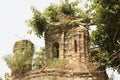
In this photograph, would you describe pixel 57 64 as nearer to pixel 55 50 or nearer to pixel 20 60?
pixel 20 60

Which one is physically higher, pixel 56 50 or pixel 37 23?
pixel 37 23

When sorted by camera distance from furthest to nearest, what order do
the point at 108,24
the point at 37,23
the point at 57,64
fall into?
the point at 37,23 < the point at 108,24 < the point at 57,64

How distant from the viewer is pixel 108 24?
16266mm

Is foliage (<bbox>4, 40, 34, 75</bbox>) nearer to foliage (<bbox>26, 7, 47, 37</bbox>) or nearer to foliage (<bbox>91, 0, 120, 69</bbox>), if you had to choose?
foliage (<bbox>26, 7, 47, 37</bbox>)

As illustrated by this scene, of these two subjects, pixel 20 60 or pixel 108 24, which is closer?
pixel 108 24

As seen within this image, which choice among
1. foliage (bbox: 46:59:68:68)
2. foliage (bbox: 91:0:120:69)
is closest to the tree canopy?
foliage (bbox: 91:0:120:69)

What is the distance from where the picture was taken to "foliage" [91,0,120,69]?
1599cm

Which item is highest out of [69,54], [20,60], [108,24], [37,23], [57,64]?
[37,23]

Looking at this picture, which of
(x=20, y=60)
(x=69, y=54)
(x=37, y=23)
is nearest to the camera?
(x=20, y=60)

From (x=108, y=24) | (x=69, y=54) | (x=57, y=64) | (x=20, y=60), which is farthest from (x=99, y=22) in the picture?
(x=20, y=60)

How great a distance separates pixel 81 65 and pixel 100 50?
2242 mm

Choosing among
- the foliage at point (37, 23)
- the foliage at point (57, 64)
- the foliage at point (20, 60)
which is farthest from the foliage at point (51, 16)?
the foliage at point (57, 64)

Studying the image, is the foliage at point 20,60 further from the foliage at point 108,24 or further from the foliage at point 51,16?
the foliage at point 108,24

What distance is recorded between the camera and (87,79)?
15133 mm
